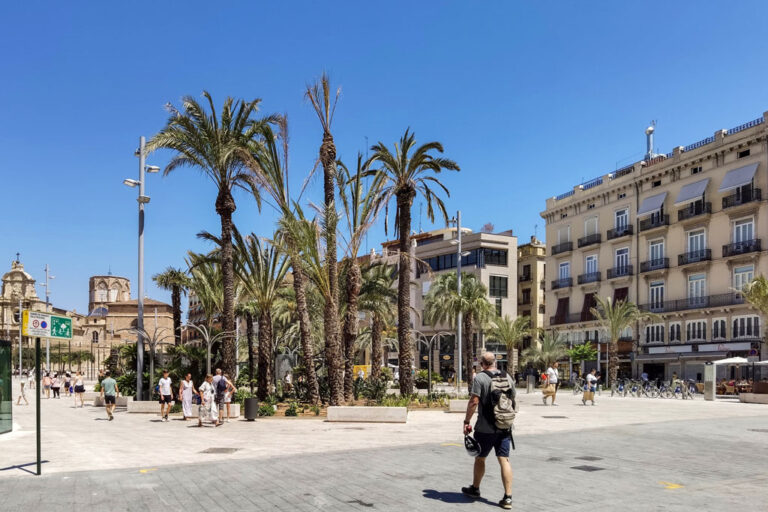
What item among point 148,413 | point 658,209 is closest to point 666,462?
point 148,413

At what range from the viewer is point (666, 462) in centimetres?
1202

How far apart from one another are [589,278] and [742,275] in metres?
15.3

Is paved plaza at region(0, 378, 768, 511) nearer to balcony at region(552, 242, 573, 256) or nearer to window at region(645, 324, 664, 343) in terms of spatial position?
window at region(645, 324, 664, 343)

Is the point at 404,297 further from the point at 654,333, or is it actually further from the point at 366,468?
the point at 654,333

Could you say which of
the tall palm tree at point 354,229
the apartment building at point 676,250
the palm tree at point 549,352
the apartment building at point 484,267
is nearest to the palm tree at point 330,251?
the tall palm tree at point 354,229

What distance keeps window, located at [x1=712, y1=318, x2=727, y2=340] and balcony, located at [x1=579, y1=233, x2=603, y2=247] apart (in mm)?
13769

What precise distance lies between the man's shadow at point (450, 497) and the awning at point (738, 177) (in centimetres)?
4382

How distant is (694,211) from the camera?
5053cm

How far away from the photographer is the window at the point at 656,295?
175 feet

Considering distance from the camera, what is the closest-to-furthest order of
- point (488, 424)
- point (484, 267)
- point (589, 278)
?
point (488, 424) → point (589, 278) → point (484, 267)

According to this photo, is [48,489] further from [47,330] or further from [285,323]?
[285,323]

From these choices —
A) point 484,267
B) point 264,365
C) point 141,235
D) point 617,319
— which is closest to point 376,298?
point 264,365

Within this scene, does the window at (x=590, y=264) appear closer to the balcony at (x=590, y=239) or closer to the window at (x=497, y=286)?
the balcony at (x=590, y=239)

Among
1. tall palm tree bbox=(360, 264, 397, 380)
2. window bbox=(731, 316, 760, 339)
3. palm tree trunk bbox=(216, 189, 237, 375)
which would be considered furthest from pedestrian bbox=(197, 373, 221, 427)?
window bbox=(731, 316, 760, 339)
